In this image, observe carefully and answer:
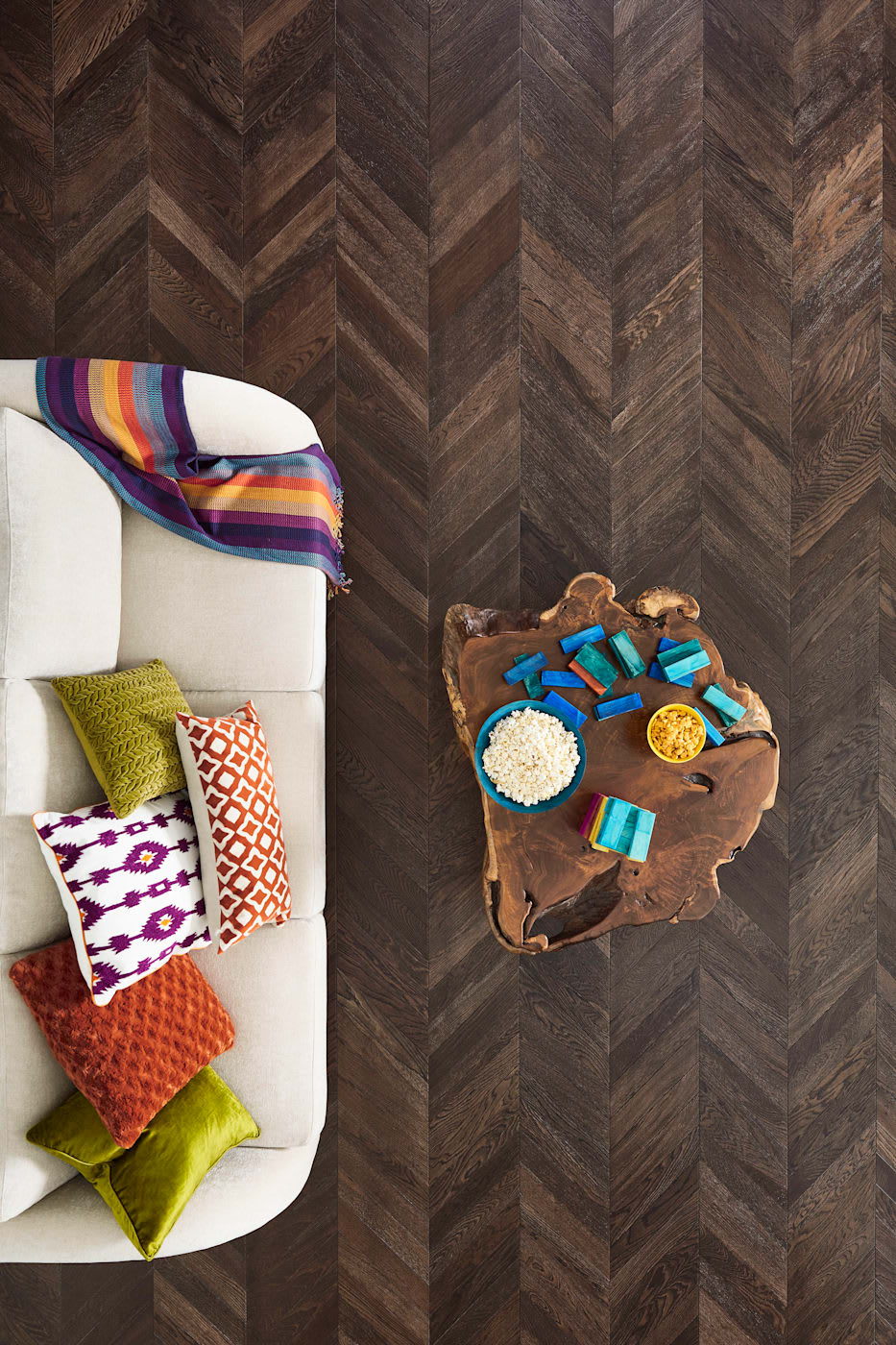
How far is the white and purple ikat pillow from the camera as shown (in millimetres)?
1463

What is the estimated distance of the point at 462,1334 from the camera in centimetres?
200

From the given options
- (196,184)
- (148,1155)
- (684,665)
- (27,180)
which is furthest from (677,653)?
(27,180)

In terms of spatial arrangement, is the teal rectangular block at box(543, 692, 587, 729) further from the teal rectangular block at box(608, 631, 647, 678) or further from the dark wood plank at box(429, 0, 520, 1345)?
the dark wood plank at box(429, 0, 520, 1345)

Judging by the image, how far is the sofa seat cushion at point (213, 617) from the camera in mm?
Result: 1754

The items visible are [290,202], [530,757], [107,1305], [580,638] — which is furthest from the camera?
[290,202]

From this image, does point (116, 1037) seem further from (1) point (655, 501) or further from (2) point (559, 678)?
(1) point (655, 501)

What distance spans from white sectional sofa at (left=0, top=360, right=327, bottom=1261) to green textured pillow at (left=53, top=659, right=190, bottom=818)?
0.25ft

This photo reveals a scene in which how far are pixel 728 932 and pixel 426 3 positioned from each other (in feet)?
8.78

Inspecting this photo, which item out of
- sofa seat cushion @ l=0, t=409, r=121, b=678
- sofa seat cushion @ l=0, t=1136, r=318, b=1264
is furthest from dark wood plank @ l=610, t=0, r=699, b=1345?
sofa seat cushion @ l=0, t=409, r=121, b=678

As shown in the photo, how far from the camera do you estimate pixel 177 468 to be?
1.75 metres

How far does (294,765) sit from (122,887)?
0.44m

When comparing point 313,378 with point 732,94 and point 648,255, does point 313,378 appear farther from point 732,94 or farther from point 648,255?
point 732,94

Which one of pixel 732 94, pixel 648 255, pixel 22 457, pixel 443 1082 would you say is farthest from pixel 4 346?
pixel 443 1082

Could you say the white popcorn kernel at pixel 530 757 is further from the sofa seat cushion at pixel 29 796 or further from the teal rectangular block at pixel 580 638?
the sofa seat cushion at pixel 29 796
